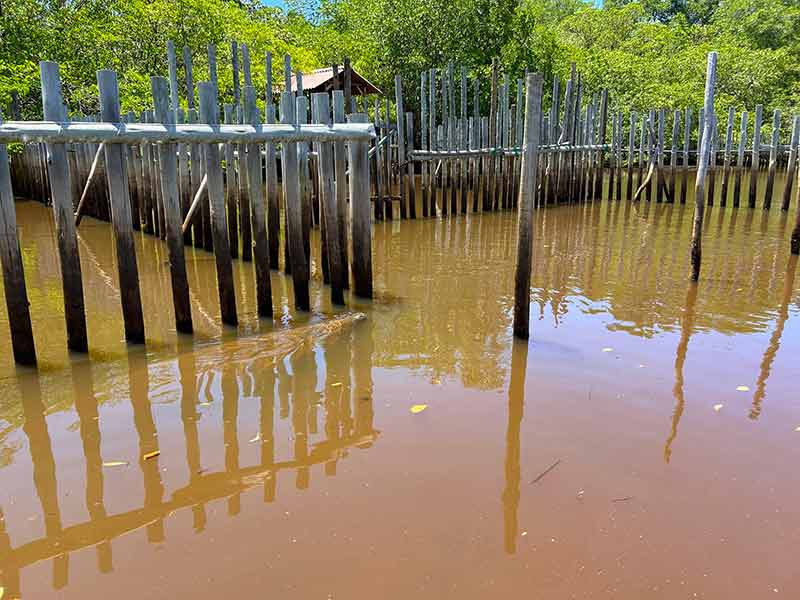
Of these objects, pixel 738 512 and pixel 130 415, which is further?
pixel 130 415

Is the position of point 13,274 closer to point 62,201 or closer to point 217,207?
point 62,201

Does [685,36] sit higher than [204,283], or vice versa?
[685,36]

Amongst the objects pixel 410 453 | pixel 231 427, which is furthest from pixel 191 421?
pixel 410 453

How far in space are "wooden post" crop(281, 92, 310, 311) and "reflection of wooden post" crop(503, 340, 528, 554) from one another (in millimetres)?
2433

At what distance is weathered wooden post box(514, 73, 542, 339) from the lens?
5672 millimetres

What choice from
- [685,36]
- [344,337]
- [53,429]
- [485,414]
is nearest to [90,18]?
[344,337]

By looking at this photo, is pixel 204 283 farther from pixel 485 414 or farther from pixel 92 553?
pixel 92 553

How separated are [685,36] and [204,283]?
132 feet

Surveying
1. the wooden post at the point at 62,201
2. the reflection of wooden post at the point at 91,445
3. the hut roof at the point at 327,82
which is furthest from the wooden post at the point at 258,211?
the hut roof at the point at 327,82

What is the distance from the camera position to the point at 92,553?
3164mm

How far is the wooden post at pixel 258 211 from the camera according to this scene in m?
6.39

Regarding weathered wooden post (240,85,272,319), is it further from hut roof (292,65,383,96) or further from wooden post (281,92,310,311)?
hut roof (292,65,383,96)

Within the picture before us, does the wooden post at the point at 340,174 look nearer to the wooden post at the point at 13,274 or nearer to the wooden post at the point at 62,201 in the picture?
the wooden post at the point at 62,201

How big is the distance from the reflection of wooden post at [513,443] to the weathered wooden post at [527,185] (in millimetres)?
552
